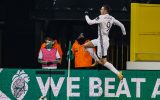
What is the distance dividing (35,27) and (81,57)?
5328 mm

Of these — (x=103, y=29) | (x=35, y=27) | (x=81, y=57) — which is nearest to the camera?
(x=103, y=29)

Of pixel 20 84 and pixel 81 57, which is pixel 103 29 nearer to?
pixel 81 57

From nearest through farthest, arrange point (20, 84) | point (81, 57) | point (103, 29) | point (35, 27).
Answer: point (103, 29)
point (20, 84)
point (81, 57)
point (35, 27)

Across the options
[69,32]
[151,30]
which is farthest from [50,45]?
[69,32]

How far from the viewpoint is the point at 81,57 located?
61.1 feet

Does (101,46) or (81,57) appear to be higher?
(101,46)

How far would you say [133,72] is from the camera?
53.8ft

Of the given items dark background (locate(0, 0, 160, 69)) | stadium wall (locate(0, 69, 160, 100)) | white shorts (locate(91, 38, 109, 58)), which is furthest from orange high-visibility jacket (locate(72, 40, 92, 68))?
dark background (locate(0, 0, 160, 69))

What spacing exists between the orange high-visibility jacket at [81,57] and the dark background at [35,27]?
12.0 ft

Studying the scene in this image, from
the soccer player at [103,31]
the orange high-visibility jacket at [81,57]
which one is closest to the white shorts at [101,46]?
the soccer player at [103,31]

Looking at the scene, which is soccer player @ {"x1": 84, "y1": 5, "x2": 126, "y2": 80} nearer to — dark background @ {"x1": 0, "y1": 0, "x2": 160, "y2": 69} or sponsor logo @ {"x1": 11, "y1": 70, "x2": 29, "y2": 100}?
sponsor logo @ {"x1": 11, "y1": 70, "x2": 29, "y2": 100}

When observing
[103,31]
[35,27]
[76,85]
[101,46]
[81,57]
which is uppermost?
[103,31]

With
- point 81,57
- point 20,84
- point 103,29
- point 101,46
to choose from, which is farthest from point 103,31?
point 20,84

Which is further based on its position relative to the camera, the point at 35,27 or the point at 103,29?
the point at 35,27
